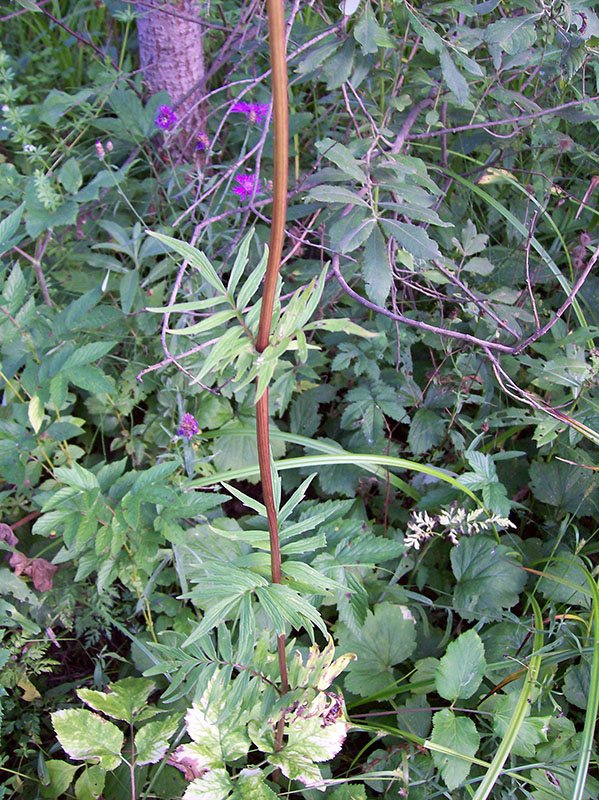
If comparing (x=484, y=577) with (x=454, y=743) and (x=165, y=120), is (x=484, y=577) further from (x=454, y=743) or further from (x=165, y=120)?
(x=165, y=120)

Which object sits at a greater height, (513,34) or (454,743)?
(513,34)

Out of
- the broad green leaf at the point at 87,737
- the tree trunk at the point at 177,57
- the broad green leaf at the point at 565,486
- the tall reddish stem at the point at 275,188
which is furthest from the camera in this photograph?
the tree trunk at the point at 177,57

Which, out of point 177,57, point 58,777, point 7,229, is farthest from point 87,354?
point 177,57

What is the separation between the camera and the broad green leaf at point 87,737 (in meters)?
1.20

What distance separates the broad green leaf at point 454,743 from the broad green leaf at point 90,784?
70 centimetres

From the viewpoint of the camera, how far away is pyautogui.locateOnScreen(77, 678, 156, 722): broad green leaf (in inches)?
49.6

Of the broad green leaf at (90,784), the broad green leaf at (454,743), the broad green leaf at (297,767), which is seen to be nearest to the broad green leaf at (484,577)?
the broad green leaf at (454,743)

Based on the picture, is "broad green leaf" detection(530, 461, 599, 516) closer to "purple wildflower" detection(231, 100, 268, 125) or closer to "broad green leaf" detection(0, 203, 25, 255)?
"purple wildflower" detection(231, 100, 268, 125)

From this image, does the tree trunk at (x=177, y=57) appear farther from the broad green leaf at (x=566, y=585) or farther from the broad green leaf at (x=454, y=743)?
the broad green leaf at (x=454, y=743)

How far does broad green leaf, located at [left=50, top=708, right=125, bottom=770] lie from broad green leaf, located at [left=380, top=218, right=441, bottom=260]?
1150 millimetres

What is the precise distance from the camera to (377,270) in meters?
1.24

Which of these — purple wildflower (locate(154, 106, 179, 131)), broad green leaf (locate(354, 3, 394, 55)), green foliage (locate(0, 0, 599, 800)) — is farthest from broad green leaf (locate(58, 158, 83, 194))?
broad green leaf (locate(354, 3, 394, 55))

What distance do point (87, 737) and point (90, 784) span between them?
129mm

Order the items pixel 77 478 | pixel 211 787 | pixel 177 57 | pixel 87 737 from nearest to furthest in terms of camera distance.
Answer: pixel 211 787 → pixel 87 737 → pixel 77 478 → pixel 177 57
